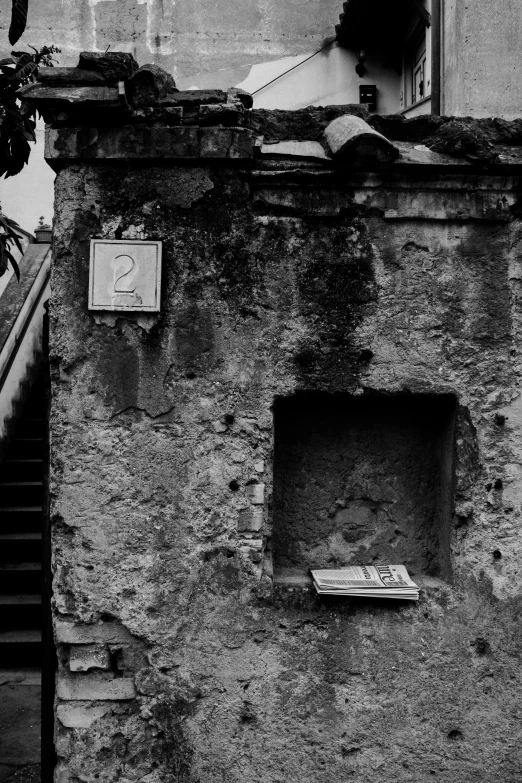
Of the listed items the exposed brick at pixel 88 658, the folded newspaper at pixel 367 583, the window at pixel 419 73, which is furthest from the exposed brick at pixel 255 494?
the window at pixel 419 73

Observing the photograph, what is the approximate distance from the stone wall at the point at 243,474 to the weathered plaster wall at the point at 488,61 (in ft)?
8.49

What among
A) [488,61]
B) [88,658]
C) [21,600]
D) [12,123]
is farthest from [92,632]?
[488,61]

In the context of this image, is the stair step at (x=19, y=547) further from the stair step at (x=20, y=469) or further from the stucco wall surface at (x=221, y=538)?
the stucco wall surface at (x=221, y=538)

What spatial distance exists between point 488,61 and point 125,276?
362 centimetres

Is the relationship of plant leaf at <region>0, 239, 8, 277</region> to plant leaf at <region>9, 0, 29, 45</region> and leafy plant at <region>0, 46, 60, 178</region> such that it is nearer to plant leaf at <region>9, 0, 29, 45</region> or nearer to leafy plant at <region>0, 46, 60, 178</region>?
leafy plant at <region>0, 46, 60, 178</region>

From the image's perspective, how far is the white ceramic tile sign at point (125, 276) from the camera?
2.89 metres

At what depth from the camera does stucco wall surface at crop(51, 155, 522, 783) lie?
2.90m

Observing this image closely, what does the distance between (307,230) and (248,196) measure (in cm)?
27

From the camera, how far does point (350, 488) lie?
3.12 meters

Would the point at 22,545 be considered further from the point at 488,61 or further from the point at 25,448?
the point at 488,61

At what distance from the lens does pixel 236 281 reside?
293cm

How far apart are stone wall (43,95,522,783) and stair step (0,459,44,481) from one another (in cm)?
402

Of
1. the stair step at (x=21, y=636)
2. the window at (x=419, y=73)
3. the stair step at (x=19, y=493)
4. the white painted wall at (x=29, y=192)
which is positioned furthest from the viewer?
the white painted wall at (x=29, y=192)

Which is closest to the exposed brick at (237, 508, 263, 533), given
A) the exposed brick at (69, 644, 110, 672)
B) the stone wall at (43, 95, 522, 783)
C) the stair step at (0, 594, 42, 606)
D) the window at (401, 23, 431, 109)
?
the stone wall at (43, 95, 522, 783)
